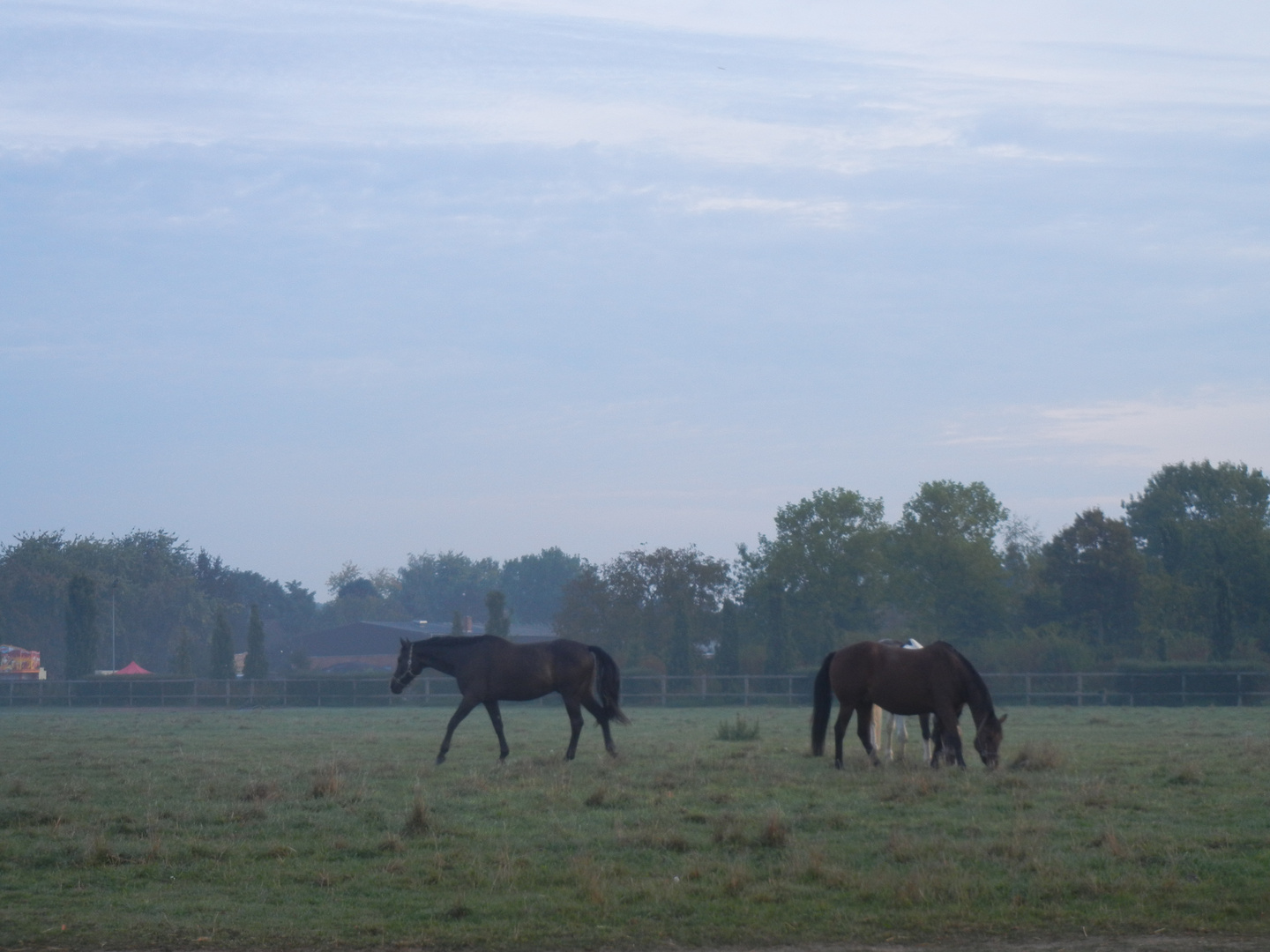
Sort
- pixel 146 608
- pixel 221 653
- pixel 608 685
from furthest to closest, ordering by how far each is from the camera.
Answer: pixel 146 608 < pixel 221 653 < pixel 608 685

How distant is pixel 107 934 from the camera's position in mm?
6555

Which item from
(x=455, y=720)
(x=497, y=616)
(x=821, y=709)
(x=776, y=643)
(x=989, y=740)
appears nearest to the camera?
(x=989, y=740)

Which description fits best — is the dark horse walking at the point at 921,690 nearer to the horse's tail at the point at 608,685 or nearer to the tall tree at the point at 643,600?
the horse's tail at the point at 608,685

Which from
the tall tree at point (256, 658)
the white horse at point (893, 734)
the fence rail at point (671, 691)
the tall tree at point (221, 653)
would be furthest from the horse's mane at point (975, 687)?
the tall tree at point (221, 653)

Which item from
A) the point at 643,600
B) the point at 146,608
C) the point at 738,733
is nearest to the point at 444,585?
the point at 146,608

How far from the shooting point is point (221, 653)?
53.6 m

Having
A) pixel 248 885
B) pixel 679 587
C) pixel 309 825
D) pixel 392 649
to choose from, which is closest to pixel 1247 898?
pixel 248 885

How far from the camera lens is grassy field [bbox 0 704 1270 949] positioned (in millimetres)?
6695

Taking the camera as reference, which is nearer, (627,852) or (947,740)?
(627,852)

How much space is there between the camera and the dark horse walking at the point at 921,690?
1359cm

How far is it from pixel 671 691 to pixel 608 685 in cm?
2759

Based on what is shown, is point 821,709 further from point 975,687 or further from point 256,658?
point 256,658

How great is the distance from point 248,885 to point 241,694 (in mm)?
39336

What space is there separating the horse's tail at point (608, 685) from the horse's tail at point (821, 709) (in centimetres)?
247
